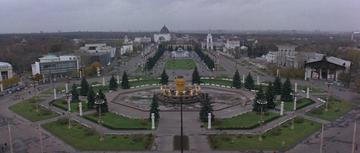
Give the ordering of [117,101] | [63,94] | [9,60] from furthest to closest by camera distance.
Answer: [9,60]
[63,94]
[117,101]

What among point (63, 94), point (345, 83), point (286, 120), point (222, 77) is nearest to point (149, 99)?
point (63, 94)

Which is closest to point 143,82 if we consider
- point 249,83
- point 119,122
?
point 249,83

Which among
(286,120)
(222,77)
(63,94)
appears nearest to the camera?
(286,120)

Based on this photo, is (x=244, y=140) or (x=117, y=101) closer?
(x=244, y=140)

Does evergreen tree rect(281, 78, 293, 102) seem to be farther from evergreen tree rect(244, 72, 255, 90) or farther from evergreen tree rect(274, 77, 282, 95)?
evergreen tree rect(244, 72, 255, 90)

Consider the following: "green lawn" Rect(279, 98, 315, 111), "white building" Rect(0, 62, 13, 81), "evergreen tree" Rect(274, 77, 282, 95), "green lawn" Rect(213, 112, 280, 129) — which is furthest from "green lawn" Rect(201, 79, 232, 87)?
"white building" Rect(0, 62, 13, 81)

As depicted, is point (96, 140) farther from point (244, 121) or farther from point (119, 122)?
point (244, 121)

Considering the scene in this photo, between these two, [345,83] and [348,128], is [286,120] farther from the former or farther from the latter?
[345,83]
